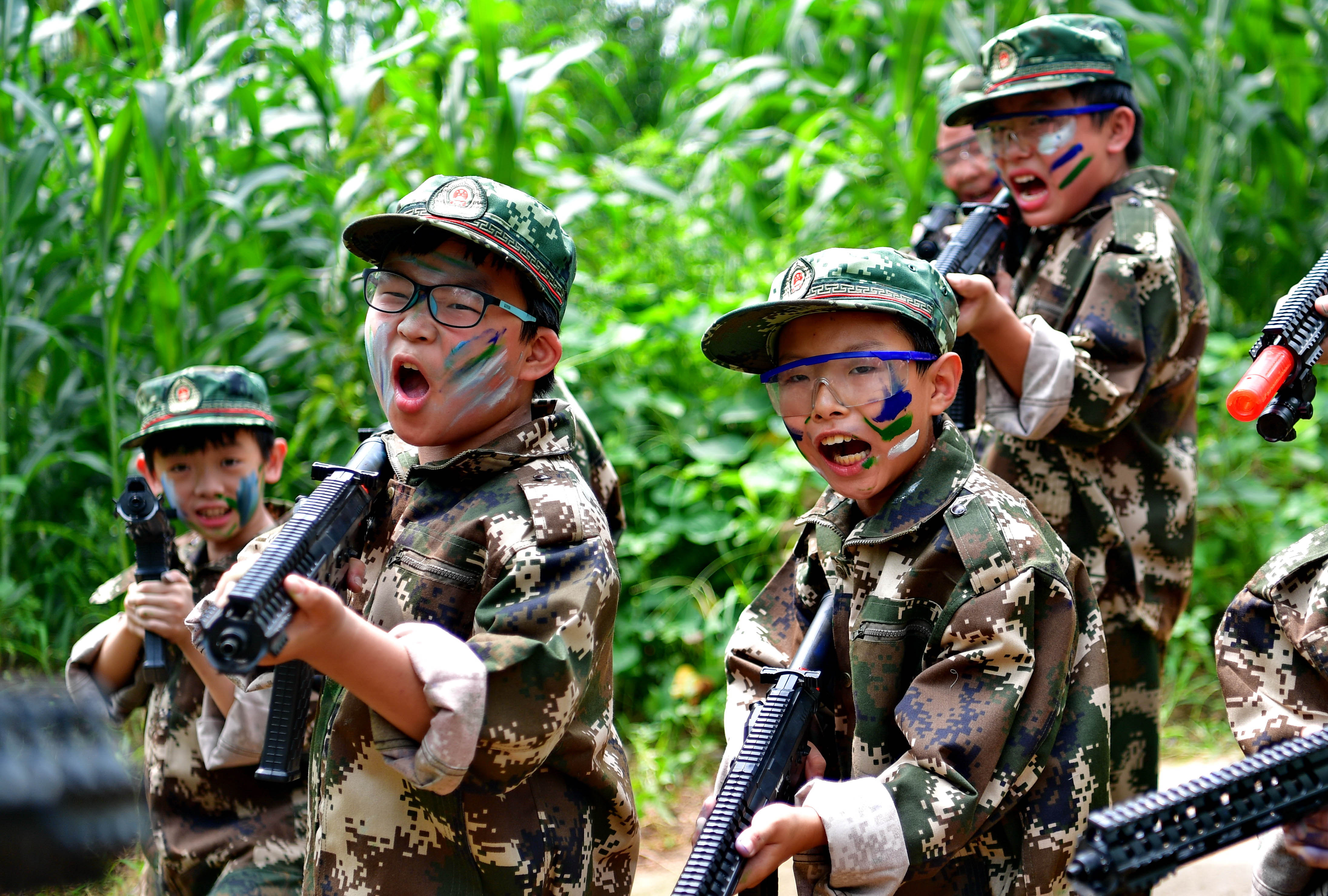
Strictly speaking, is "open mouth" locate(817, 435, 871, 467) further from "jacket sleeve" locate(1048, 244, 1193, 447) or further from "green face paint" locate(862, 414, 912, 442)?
"jacket sleeve" locate(1048, 244, 1193, 447)

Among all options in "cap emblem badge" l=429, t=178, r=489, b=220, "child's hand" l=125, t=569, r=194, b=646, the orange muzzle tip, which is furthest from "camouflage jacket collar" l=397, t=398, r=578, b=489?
the orange muzzle tip

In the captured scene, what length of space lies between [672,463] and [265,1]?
2.88 meters

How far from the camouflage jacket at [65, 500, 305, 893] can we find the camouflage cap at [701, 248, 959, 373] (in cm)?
164

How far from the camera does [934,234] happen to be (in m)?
3.71

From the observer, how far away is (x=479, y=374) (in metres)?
2.39

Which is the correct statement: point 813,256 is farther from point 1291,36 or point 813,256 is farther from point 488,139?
point 1291,36

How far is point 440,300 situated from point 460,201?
0.63 feet

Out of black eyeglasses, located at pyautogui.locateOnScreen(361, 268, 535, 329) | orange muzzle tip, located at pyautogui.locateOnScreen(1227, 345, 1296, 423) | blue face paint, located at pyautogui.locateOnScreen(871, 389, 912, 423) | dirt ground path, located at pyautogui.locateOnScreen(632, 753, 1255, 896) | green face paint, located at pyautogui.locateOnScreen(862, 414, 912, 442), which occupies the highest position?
black eyeglasses, located at pyautogui.locateOnScreen(361, 268, 535, 329)

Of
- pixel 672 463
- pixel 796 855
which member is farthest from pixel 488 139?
pixel 796 855

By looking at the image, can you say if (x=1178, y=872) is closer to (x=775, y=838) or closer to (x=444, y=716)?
(x=775, y=838)

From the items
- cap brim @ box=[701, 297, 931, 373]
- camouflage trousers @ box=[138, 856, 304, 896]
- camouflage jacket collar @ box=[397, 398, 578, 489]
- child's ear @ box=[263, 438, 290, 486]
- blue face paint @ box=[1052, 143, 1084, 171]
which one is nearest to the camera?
cap brim @ box=[701, 297, 931, 373]

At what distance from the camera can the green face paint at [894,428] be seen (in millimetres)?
2340

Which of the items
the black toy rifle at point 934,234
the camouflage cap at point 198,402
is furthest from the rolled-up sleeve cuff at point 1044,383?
the camouflage cap at point 198,402

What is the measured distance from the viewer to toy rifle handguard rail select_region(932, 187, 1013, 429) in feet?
10.6
